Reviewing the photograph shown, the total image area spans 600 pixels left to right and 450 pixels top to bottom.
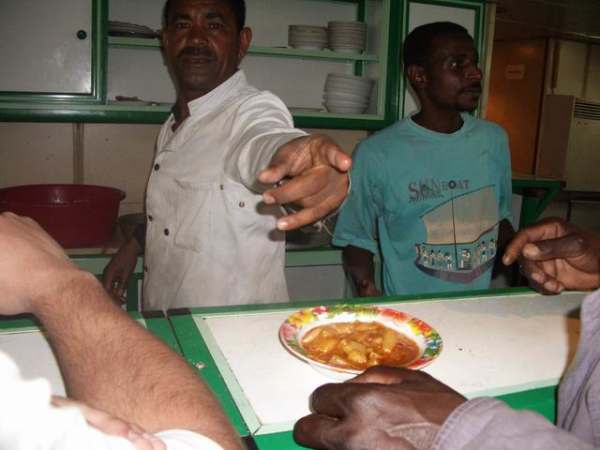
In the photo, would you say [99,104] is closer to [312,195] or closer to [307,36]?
[307,36]

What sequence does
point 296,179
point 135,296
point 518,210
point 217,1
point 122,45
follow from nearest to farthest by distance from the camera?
point 296,179 < point 217,1 < point 135,296 < point 122,45 < point 518,210

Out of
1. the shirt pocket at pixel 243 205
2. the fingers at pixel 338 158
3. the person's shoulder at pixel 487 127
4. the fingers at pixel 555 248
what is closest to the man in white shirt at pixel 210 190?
the shirt pocket at pixel 243 205

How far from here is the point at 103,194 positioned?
271cm

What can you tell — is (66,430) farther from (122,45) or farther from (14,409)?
(122,45)

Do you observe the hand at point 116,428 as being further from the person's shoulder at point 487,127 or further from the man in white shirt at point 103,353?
the person's shoulder at point 487,127

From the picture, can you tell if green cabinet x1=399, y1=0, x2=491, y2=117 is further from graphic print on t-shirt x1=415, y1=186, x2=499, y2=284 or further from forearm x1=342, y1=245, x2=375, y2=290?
forearm x1=342, y1=245, x2=375, y2=290

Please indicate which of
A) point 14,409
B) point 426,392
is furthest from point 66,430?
point 426,392

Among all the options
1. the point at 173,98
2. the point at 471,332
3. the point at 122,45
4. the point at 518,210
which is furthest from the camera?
the point at 518,210

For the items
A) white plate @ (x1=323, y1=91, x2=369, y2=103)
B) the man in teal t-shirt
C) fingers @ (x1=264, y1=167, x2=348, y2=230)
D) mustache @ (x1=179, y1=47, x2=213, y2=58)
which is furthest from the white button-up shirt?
white plate @ (x1=323, y1=91, x2=369, y2=103)

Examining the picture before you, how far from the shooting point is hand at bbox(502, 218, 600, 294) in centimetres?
141

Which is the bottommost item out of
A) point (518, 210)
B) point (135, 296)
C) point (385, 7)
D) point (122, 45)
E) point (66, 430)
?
point (135, 296)

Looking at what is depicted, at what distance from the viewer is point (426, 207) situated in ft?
6.85

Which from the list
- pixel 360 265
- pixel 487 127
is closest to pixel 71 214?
pixel 360 265

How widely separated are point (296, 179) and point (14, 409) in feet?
2.31
